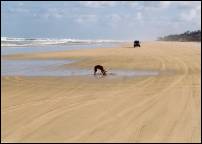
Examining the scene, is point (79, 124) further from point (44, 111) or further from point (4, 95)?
point (4, 95)

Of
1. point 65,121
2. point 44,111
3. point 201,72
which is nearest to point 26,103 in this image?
point 44,111

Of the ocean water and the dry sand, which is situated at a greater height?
the ocean water

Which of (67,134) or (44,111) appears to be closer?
(67,134)

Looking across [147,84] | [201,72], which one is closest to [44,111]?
[147,84]

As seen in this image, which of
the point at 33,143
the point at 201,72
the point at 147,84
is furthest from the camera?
the point at 201,72

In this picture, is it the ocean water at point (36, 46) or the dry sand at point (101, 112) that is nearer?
the dry sand at point (101, 112)

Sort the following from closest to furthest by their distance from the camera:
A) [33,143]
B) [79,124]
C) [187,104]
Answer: [33,143] → [79,124] → [187,104]

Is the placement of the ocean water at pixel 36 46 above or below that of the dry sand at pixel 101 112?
above

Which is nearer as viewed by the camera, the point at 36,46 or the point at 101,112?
the point at 101,112

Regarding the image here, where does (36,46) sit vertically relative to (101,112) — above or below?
above

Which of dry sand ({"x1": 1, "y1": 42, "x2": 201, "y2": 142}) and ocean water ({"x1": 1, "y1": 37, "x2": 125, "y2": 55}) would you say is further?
ocean water ({"x1": 1, "y1": 37, "x2": 125, "y2": 55})

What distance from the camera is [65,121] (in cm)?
791

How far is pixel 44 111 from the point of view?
8836 millimetres

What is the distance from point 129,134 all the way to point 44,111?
2.41 m
